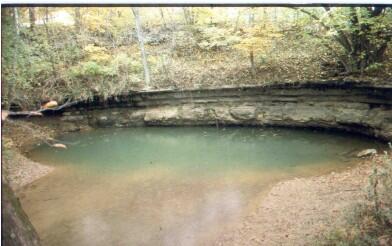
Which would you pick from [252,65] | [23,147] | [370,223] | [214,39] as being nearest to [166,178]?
[370,223]

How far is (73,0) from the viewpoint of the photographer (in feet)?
12.0

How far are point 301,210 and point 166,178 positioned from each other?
4.54 meters

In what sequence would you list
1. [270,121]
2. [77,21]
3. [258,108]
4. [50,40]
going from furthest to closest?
[77,21] → [50,40] → [258,108] → [270,121]

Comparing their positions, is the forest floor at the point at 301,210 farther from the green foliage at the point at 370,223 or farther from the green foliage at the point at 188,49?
the green foliage at the point at 188,49

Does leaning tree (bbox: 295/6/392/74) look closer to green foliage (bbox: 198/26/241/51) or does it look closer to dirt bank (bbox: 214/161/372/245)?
green foliage (bbox: 198/26/241/51)

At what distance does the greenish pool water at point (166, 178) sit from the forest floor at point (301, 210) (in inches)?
16.2

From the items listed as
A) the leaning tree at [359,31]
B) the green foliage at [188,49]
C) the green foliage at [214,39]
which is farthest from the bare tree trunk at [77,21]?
the leaning tree at [359,31]

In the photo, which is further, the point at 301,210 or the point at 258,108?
the point at 258,108

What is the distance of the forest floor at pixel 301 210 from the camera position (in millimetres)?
7227

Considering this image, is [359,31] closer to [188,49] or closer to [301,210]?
[301,210]

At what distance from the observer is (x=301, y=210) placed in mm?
8273

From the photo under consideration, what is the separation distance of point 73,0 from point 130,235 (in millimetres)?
5788

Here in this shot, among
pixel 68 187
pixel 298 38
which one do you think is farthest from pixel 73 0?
pixel 298 38

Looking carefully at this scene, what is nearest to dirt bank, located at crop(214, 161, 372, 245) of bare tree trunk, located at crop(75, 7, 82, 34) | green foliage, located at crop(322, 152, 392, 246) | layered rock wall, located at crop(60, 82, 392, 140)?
green foliage, located at crop(322, 152, 392, 246)
